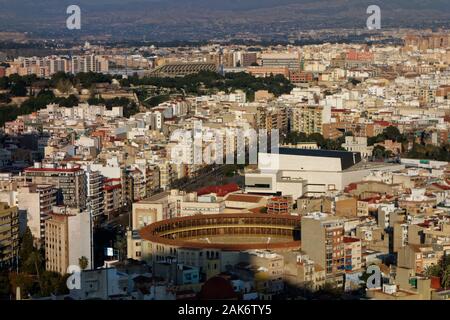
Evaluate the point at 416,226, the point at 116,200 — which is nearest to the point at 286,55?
the point at 116,200

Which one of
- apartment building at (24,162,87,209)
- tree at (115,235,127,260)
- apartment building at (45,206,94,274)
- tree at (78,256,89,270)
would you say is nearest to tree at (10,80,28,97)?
apartment building at (24,162,87,209)

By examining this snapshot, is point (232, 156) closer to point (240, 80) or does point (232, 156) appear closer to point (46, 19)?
point (240, 80)

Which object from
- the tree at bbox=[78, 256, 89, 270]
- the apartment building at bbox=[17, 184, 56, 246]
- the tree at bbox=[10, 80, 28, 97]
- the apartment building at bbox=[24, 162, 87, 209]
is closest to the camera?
the tree at bbox=[78, 256, 89, 270]

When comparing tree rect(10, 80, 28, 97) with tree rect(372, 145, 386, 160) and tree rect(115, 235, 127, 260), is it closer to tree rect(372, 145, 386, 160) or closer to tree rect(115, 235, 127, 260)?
tree rect(372, 145, 386, 160)

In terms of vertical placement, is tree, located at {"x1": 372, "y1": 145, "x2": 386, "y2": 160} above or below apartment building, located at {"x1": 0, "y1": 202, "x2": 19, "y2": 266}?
below

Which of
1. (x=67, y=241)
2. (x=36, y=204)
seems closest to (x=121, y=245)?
(x=67, y=241)

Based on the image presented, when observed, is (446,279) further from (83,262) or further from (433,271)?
(83,262)

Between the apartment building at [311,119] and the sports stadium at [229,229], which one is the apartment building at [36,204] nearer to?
the sports stadium at [229,229]
